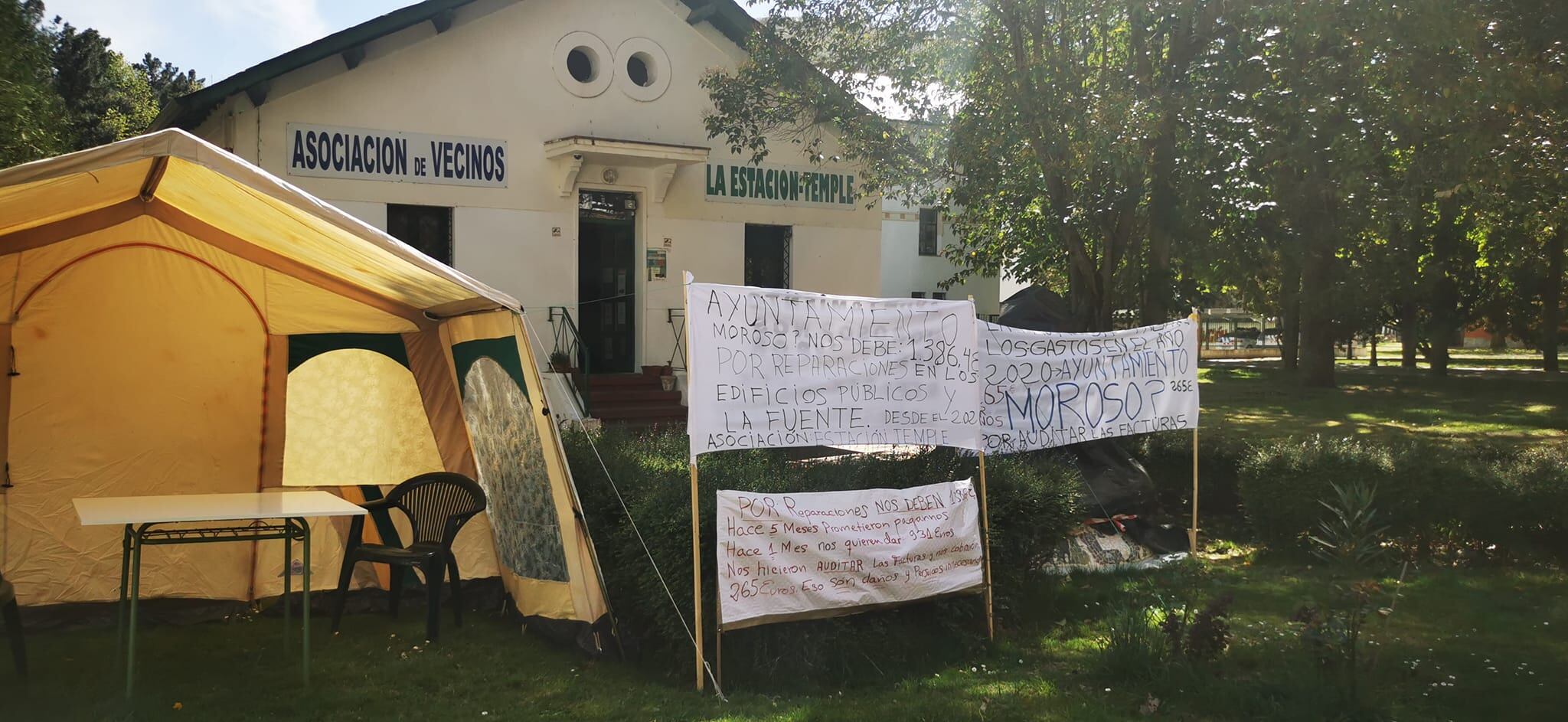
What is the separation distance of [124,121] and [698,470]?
3337 centimetres

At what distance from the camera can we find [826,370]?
633 centimetres

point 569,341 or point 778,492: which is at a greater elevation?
point 569,341

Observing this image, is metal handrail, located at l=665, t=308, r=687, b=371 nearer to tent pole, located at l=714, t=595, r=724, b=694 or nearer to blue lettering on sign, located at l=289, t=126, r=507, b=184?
blue lettering on sign, located at l=289, t=126, r=507, b=184

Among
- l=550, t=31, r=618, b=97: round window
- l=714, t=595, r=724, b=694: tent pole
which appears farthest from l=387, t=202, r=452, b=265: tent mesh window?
l=714, t=595, r=724, b=694: tent pole

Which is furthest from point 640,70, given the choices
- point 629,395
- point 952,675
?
point 952,675

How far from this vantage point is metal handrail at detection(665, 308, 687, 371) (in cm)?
1697

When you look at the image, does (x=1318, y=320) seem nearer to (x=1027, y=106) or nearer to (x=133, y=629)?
(x=1027, y=106)

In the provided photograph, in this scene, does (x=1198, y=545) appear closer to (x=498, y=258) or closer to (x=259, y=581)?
(x=259, y=581)

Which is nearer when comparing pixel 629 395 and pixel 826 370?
pixel 826 370

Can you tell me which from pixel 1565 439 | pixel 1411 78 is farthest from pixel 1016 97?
pixel 1565 439

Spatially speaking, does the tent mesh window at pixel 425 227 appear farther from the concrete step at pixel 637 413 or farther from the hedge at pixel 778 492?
the hedge at pixel 778 492

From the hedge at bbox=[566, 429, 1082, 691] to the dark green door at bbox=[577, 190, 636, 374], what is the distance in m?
8.99

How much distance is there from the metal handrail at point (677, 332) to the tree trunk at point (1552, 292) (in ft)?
62.0

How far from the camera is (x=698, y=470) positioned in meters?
6.45
